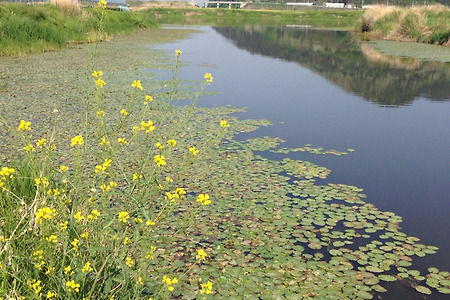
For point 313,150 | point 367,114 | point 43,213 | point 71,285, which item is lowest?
point 313,150

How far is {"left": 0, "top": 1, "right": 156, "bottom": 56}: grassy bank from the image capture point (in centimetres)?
1535

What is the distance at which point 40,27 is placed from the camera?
1669cm

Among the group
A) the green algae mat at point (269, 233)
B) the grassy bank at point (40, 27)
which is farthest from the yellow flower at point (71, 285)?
the grassy bank at point (40, 27)

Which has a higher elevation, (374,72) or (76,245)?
(374,72)

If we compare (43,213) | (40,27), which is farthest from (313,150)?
(40,27)

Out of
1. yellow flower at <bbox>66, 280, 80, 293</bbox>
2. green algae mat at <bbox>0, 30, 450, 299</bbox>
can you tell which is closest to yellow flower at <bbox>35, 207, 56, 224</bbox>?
yellow flower at <bbox>66, 280, 80, 293</bbox>

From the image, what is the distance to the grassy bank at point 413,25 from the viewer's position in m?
27.1

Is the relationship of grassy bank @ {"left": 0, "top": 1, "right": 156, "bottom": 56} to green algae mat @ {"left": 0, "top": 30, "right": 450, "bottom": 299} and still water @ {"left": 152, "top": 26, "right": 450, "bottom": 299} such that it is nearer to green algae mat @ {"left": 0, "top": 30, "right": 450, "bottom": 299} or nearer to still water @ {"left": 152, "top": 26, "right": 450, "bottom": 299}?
still water @ {"left": 152, "top": 26, "right": 450, "bottom": 299}

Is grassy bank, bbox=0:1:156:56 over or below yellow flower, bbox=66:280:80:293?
over

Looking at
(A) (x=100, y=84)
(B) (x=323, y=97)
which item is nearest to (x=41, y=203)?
(A) (x=100, y=84)

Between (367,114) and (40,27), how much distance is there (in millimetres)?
12897

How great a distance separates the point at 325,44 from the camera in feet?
92.4

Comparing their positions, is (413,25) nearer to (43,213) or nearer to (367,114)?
(367,114)

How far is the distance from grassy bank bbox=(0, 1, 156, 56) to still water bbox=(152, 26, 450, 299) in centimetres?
521
